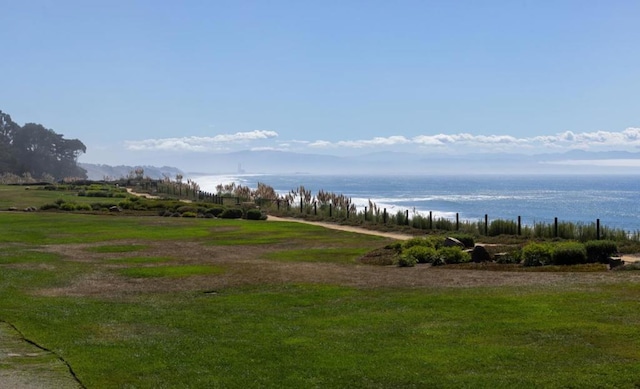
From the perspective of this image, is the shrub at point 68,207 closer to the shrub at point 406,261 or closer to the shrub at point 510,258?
the shrub at point 406,261

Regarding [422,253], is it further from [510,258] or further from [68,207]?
[68,207]

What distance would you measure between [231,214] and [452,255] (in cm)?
3092

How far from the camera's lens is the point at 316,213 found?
5597cm

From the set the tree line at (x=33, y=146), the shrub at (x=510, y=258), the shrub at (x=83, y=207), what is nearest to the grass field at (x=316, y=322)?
the shrub at (x=510, y=258)

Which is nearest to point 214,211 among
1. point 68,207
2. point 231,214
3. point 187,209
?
point 231,214

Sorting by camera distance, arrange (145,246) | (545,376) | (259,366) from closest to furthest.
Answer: (545,376), (259,366), (145,246)

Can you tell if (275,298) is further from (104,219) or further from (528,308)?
(104,219)

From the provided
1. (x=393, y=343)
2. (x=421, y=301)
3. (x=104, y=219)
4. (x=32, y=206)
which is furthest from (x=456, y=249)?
(x=32, y=206)

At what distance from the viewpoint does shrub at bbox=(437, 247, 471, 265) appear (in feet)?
81.9

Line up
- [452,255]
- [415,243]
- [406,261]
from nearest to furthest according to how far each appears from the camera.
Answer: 1. [406,261]
2. [452,255]
3. [415,243]

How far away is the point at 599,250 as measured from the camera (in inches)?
942

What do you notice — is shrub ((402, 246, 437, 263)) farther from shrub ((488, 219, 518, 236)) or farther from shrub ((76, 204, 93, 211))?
shrub ((76, 204, 93, 211))

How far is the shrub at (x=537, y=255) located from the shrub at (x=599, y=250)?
1.29 metres

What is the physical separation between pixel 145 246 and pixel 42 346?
62.3 ft
